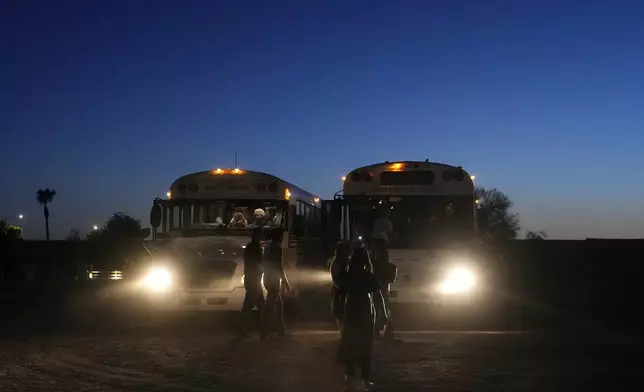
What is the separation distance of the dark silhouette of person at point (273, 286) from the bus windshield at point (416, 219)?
11.2ft

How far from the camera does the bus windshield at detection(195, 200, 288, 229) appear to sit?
17.1 m

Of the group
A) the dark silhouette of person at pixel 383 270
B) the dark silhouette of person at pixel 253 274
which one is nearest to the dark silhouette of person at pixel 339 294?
the dark silhouette of person at pixel 383 270

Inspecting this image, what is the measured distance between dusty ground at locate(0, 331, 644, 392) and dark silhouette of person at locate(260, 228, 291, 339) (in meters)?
0.40

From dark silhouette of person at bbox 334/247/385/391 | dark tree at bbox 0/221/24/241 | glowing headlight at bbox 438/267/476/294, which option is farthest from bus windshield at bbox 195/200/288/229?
dark tree at bbox 0/221/24/241

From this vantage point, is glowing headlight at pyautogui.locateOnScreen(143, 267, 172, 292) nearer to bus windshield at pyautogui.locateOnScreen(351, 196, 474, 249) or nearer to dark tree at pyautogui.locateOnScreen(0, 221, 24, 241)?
bus windshield at pyautogui.locateOnScreen(351, 196, 474, 249)

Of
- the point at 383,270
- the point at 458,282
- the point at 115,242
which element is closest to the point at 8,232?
the point at 115,242

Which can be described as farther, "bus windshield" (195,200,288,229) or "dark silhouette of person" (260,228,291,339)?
"bus windshield" (195,200,288,229)

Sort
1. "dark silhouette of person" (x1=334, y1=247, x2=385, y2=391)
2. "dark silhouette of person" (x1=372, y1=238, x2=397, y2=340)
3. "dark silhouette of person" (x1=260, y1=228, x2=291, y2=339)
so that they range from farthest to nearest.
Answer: "dark silhouette of person" (x1=260, y1=228, x2=291, y2=339) < "dark silhouette of person" (x1=372, y1=238, x2=397, y2=340) < "dark silhouette of person" (x1=334, y1=247, x2=385, y2=391)

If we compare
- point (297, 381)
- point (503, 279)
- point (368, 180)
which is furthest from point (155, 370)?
point (503, 279)

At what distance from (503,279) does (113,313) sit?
718 inches

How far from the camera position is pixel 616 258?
33875mm

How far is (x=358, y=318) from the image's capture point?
8992 millimetres

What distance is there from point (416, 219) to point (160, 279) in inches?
204

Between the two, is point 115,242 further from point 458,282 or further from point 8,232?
point 458,282
